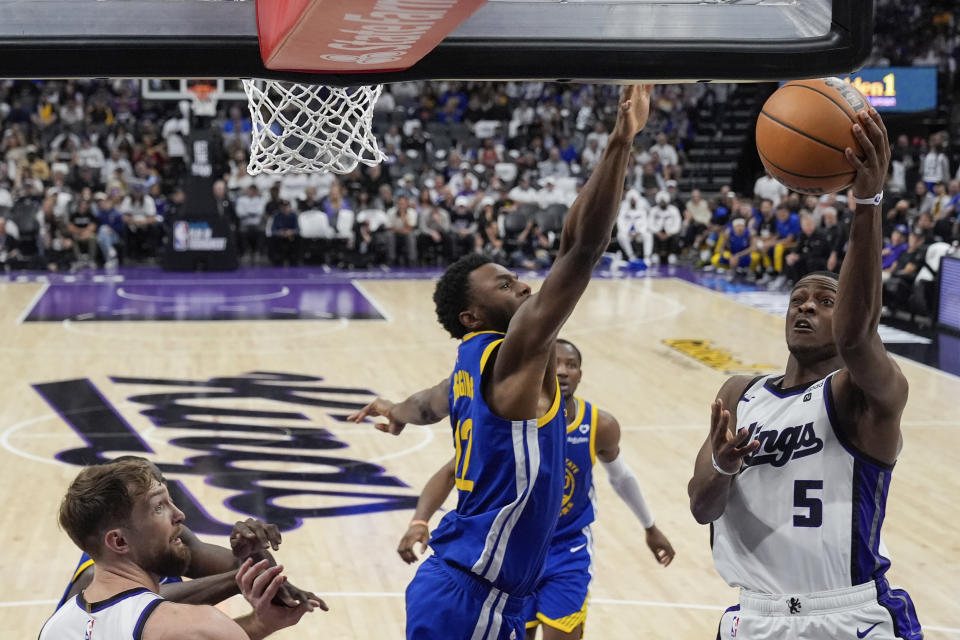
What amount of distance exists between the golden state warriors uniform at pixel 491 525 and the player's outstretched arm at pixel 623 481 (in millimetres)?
1289

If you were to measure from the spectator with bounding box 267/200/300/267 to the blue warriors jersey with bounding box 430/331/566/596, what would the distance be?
16.4 metres

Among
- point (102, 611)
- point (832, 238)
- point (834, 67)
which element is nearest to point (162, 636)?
point (102, 611)

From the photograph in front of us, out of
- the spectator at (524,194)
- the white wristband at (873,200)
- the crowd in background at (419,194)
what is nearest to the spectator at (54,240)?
the crowd in background at (419,194)

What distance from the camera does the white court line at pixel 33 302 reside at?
13841 millimetres

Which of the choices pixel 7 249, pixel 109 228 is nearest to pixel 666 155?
pixel 109 228

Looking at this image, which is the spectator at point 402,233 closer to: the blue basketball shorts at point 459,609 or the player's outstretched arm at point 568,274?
the blue basketball shorts at point 459,609

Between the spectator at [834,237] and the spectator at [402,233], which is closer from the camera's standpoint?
the spectator at [834,237]

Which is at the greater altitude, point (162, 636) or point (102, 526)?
point (102, 526)

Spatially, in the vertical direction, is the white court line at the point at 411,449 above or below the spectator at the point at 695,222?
above

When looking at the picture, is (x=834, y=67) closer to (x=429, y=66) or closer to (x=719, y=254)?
(x=429, y=66)

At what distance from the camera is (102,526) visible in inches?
106

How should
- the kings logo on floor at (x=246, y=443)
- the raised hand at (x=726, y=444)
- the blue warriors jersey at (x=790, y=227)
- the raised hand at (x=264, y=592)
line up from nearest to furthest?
1. the raised hand at (x=264, y=592)
2. the raised hand at (x=726, y=444)
3. the kings logo on floor at (x=246, y=443)
4. the blue warriors jersey at (x=790, y=227)

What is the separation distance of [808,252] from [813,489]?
13481mm

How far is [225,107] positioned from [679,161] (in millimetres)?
9157
